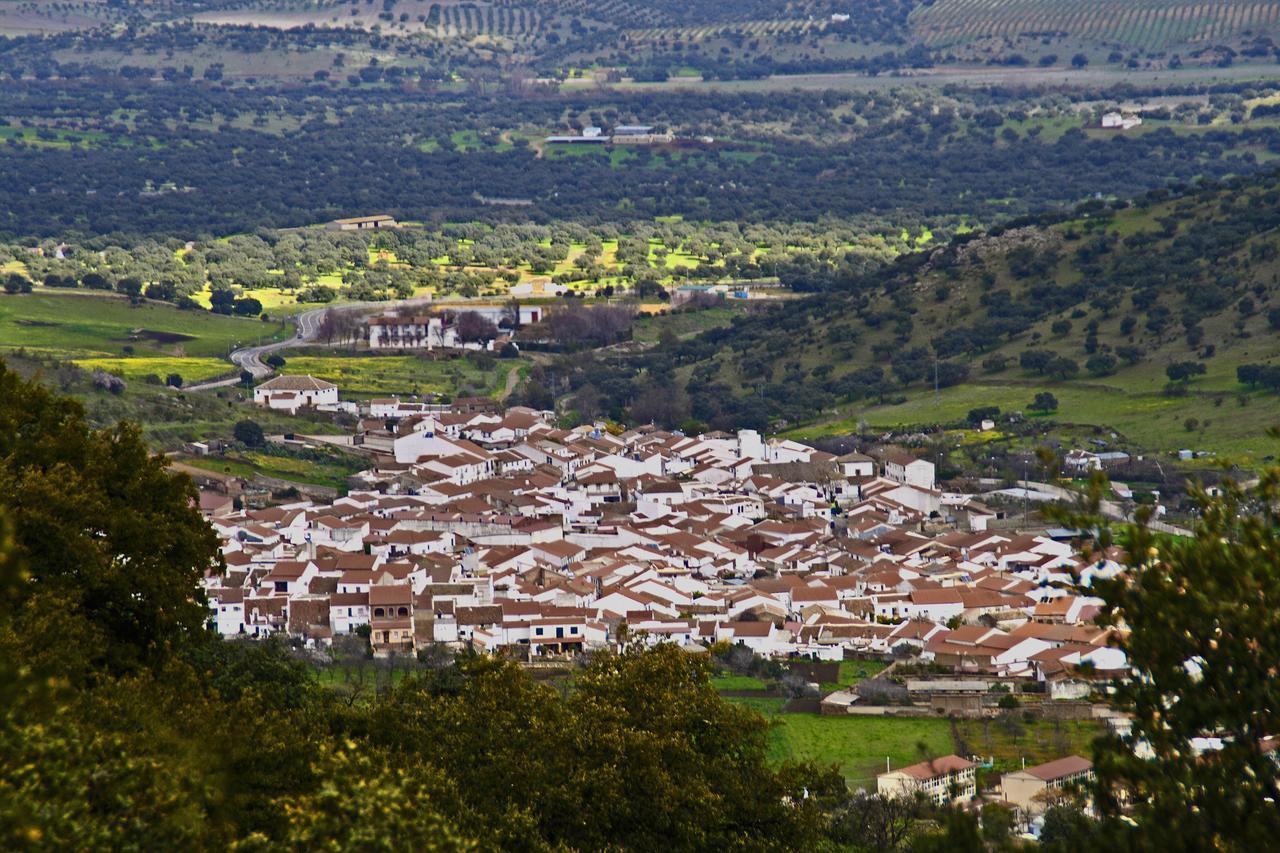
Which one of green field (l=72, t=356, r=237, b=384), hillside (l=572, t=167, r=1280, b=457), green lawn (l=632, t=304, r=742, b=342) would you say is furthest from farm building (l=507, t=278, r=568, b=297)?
green field (l=72, t=356, r=237, b=384)

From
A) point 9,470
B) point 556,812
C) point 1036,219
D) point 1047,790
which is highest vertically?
point 9,470

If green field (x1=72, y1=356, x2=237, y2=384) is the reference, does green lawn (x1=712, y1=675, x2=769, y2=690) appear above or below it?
above

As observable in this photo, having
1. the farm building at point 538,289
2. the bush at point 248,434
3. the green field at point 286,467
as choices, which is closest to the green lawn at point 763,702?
the green field at point 286,467

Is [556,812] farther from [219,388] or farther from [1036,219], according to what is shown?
[1036,219]

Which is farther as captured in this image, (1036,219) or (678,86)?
(678,86)

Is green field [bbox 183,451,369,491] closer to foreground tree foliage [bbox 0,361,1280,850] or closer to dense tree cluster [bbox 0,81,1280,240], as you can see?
foreground tree foliage [bbox 0,361,1280,850]

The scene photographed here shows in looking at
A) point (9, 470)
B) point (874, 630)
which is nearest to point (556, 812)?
point (9, 470)

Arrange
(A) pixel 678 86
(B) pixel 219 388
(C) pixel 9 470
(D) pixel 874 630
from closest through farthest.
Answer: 1. (C) pixel 9 470
2. (D) pixel 874 630
3. (B) pixel 219 388
4. (A) pixel 678 86
